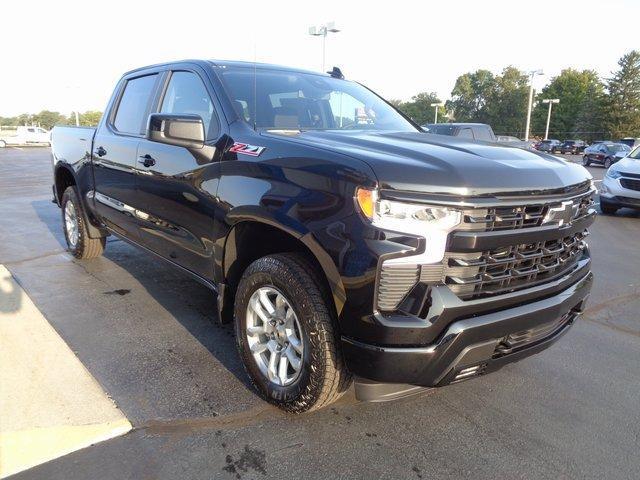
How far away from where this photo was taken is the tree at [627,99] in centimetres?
6143

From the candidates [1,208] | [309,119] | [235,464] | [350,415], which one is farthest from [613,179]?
[1,208]

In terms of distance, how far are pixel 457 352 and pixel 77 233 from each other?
4.63 meters

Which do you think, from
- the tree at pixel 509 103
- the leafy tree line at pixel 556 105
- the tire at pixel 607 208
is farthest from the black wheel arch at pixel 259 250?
the tree at pixel 509 103

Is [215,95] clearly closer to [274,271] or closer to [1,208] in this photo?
[274,271]

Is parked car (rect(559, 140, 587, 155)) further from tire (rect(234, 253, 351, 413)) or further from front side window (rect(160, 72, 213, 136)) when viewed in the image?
tire (rect(234, 253, 351, 413))

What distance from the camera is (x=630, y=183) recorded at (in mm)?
9711

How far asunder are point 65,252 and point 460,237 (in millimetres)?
5266

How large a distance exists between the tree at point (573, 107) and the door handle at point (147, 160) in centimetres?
7231

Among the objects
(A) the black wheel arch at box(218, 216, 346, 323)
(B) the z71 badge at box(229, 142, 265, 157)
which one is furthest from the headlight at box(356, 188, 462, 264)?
(B) the z71 badge at box(229, 142, 265, 157)

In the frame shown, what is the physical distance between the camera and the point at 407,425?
2670mm

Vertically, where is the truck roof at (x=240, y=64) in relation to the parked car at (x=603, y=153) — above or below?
above

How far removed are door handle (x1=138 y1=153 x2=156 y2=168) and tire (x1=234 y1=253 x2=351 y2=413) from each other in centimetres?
137

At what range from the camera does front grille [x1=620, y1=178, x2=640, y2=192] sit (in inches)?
379

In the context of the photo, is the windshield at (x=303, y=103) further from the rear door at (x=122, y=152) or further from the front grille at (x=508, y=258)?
the front grille at (x=508, y=258)
